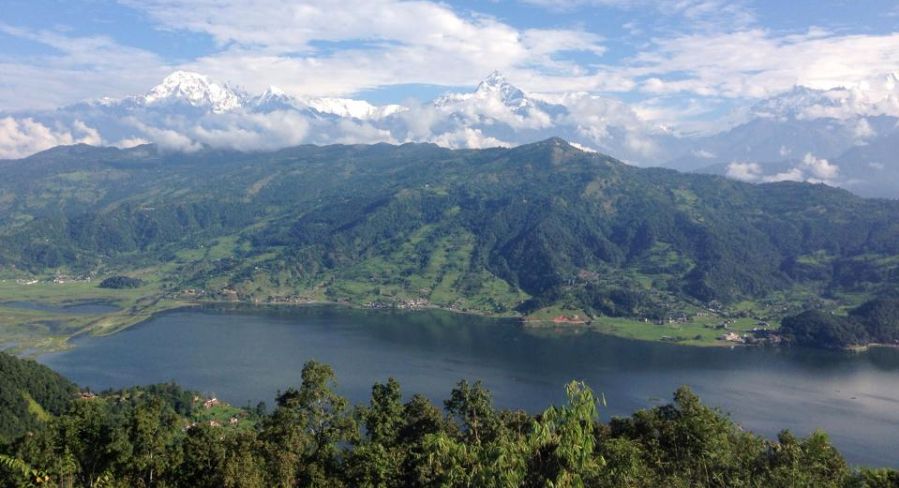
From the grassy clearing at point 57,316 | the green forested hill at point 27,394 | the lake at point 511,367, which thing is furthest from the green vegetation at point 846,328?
the grassy clearing at point 57,316

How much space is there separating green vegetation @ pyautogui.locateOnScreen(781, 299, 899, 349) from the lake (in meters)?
5.73

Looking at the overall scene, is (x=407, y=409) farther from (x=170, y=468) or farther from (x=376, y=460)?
(x=170, y=468)

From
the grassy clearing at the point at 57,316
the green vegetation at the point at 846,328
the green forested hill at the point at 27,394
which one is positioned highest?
the green vegetation at the point at 846,328

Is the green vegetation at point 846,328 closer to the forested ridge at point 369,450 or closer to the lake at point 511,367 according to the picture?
the lake at point 511,367

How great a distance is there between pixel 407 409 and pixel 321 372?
7.33m

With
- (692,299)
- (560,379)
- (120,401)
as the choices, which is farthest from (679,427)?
(692,299)

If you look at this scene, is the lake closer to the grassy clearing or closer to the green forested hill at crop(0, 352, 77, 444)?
the grassy clearing

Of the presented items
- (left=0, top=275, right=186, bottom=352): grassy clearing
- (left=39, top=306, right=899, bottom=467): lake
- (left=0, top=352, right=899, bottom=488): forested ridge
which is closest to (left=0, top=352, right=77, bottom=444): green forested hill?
(left=39, top=306, right=899, bottom=467): lake

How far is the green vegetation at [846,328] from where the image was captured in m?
145

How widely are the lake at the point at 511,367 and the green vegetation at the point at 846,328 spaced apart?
226 inches

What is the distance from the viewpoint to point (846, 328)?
14788cm

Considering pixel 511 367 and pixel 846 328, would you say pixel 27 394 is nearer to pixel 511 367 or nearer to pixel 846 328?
pixel 511 367

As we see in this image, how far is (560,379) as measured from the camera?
110812mm

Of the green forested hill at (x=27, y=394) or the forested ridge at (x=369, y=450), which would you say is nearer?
the forested ridge at (x=369, y=450)
